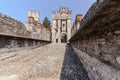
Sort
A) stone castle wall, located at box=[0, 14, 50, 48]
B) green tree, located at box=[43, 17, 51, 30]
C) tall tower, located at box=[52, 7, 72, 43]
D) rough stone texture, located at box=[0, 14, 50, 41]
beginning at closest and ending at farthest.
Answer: stone castle wall, located at box=[0, 14, 50, 48] → rough stone texture, located at box=[0, 14, 50, 41] → tall tower, located at box=[52, 7, 72, 43] → green tree, located at box=[43, 17, 51, 30]

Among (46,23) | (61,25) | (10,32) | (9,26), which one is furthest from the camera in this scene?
(46,23)

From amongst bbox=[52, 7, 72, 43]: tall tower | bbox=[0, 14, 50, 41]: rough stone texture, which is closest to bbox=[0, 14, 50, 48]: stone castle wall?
bbox=[0, 14, 50, 41]: rough stone texture

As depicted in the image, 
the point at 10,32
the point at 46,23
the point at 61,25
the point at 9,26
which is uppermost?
the point at 46,23

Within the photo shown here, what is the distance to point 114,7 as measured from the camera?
4.36 feet

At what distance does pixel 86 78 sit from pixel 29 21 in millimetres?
10734

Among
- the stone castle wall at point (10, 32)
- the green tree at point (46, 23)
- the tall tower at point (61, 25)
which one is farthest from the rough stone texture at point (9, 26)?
the green tree at point (46, 23)

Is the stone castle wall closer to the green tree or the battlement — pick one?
the battlement

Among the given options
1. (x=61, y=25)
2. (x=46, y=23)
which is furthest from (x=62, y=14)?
(x=46, y=23)

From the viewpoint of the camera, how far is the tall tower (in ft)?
99.2

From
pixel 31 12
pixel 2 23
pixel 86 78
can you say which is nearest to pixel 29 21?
pixel 2 23

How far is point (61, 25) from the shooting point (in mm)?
32000

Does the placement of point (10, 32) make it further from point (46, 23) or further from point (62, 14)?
point (46, 23)

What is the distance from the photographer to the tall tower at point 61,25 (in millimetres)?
30250

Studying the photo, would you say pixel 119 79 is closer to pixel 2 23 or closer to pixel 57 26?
pixel 2 23
